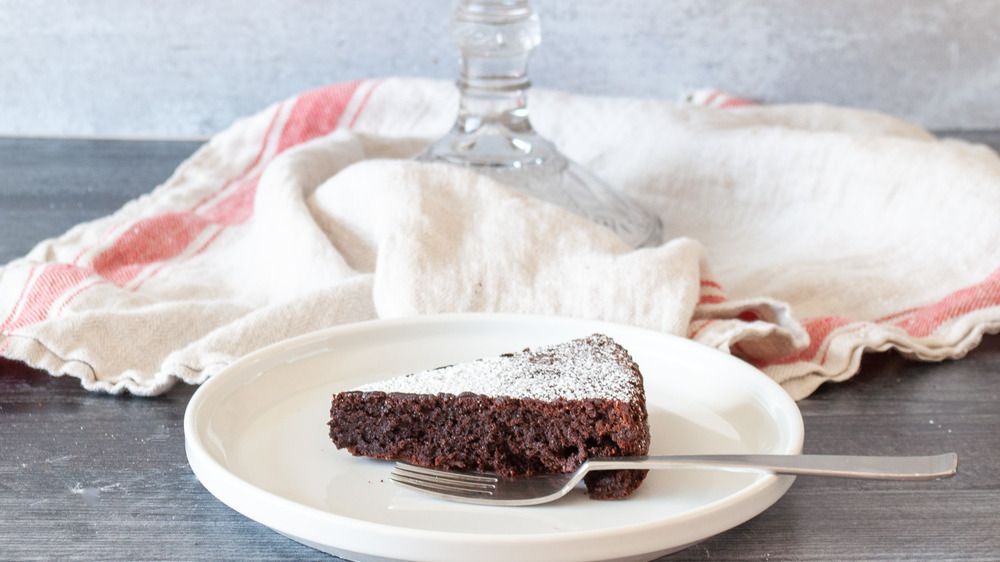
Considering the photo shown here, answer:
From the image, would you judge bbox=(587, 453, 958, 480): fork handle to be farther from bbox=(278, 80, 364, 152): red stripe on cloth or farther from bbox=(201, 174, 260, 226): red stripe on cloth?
bbox=(278, 80, 364, 152): red stripe on cloth

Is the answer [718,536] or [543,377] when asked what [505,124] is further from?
[718,536]

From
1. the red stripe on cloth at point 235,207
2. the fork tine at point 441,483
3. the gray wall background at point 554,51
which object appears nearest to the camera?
the fork tine at point 441,483

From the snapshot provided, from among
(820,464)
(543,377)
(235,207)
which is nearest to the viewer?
(820,464)

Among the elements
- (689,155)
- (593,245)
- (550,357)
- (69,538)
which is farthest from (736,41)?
(69,538)

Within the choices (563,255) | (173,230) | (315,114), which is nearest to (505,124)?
(563,255)

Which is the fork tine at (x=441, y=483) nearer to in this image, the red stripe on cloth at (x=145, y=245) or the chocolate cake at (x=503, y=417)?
the chocolate cake at (x=503, y=417)

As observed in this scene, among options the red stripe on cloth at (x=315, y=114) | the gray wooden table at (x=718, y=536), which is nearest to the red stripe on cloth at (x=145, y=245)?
the gray wooden table at (x=718, y=536)

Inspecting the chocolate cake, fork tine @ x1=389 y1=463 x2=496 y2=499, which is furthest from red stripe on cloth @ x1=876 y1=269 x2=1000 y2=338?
fork tine @ x1=389 y1=463 x2=496 y2=499
